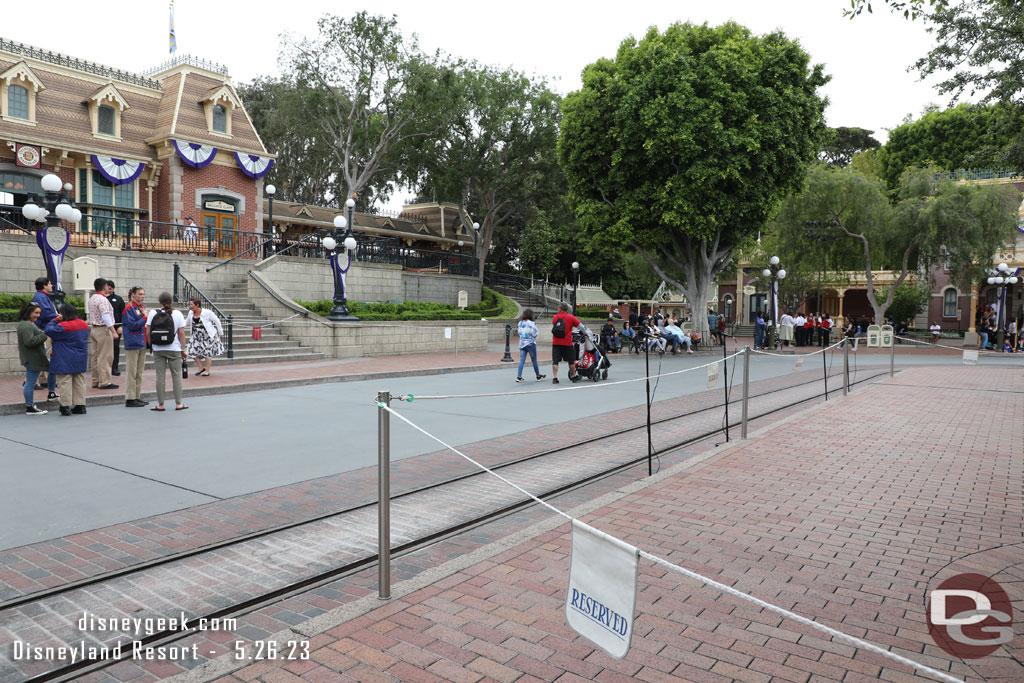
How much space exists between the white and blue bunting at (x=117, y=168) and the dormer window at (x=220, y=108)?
3555mm

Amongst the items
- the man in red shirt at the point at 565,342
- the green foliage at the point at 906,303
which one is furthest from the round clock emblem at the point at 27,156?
the green foliage at the point at 906,303

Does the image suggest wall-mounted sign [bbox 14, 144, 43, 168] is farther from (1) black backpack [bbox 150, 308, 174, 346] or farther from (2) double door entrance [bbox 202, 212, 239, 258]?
(1) black backpack [bbox 150, 308, 174, 346]

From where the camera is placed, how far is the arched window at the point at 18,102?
79.9 ft

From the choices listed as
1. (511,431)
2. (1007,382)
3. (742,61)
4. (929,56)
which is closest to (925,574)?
(511,431)

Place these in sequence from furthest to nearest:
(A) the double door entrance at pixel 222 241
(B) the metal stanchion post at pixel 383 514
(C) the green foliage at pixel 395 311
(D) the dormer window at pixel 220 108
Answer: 1. (D) the dormer window at pixel 220 108
2. (A) the double door entrance at pixel 222 241
3. (C) the green foliage at pixel 395 311
4. (B) the metal stanchion post at pixel 383 514

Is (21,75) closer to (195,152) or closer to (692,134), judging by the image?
(195,152)

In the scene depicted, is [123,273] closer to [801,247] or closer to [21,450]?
[21,450]

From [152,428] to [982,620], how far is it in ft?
28.9

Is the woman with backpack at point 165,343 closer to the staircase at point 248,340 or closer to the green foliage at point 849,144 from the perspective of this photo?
the staircase at point 248,340

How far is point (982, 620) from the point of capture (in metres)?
3.50

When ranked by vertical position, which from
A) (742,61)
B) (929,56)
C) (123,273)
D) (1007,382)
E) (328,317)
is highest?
(742,61)

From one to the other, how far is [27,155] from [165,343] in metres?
20.1

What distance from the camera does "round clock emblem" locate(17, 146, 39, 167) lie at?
24.1 meters

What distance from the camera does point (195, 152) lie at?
92.7ft
